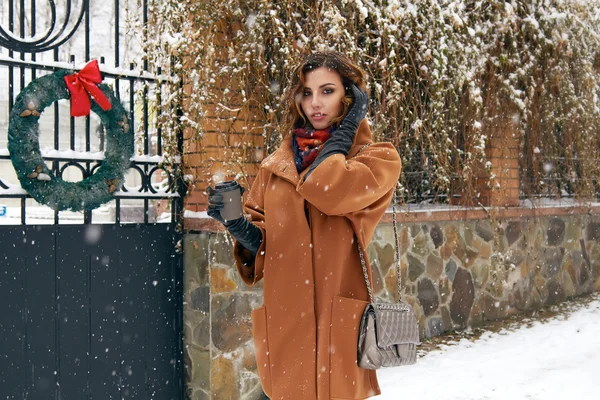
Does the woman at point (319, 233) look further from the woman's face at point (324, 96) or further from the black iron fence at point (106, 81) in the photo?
the black iron fence at point (106, 81)

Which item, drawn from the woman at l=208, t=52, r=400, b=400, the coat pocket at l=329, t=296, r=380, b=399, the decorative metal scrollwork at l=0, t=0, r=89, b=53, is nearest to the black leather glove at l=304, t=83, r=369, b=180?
the woman at l=208, t=52, r=400, b=400

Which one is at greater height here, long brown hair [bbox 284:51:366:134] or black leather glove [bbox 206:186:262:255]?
long brown hair [bbox 284:51:366:134]

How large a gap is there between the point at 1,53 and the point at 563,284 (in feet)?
20.6

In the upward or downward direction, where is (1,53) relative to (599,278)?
upward

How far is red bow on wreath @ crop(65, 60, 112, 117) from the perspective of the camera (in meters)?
3.46

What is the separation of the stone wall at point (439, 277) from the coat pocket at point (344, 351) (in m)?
1.86

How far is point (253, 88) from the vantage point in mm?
3885

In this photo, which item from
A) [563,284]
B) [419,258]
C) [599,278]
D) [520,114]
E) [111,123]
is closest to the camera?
[111,123]

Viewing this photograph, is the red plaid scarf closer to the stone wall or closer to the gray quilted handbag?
the gray quilted handbag

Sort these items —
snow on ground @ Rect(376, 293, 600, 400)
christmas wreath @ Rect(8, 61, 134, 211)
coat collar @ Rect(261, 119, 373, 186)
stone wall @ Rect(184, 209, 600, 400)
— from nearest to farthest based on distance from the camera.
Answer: coat collar @ Rect(261, 119, 373, 186), christmas wreath @ Rect(8, 61, 134, 211), stone wall @ Rect(184, 209, 600, 400), snow on ground @ Rect(376, 293, 600, 400)

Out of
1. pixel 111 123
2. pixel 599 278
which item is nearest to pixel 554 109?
pixel 599 278

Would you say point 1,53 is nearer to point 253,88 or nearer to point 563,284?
point 253,88

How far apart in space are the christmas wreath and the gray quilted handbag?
210cm

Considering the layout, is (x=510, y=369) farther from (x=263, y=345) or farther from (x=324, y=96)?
(x=324, y=96)
